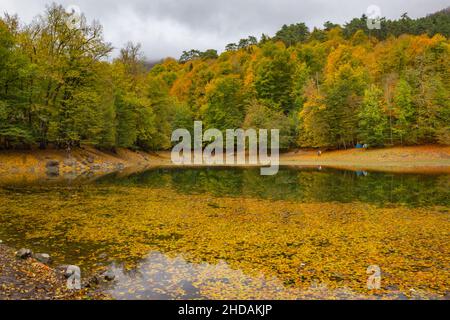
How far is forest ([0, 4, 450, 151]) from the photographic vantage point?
144 feet

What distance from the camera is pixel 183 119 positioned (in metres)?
88.1

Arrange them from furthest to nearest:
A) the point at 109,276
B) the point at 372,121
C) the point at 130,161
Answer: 1. the point at 372,121
2. the point at 130,161
3. the point at 109,276

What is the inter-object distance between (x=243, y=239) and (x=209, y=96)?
254ft

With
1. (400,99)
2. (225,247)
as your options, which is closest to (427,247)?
(225,247)

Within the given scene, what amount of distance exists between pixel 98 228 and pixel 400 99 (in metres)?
57.4

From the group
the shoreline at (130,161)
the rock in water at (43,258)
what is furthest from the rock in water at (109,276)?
the shoreline at (130,161)

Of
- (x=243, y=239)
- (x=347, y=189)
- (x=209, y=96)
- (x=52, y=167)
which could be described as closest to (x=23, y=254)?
(x=243, y=239)

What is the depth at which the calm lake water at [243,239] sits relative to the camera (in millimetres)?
9453

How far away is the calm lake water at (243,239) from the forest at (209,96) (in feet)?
70.6

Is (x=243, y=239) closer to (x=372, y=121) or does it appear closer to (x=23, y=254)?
(x=23, y=254)

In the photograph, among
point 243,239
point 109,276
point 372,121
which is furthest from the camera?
point 372,121

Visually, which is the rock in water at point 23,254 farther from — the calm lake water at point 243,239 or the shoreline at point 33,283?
the calm lake water at point 243,239

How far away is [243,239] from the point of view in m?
14.0

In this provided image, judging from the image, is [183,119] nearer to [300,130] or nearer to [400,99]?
[300,130]
